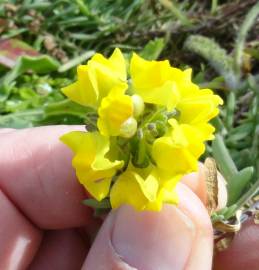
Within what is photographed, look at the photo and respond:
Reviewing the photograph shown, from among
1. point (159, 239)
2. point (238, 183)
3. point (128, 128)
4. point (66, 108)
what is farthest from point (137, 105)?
point (66, 108)

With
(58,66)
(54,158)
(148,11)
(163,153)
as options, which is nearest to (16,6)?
(58,66)

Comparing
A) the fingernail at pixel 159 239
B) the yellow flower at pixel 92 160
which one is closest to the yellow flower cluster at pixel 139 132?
the yellow flower at pixel 92 160

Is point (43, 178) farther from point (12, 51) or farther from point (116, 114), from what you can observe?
point (12, 51)

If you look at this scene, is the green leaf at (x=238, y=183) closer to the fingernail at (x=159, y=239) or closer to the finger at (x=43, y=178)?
the fingernail at (x=159, y=239)

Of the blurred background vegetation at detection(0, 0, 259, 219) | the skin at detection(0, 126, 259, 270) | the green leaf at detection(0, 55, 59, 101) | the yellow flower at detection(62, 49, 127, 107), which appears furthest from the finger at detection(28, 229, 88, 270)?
the yellow flower at detection(62, 49, 127, 107)

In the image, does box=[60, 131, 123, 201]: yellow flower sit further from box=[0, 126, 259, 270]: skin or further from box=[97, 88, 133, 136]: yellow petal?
box=[0, 126, 259, 270]: skin
